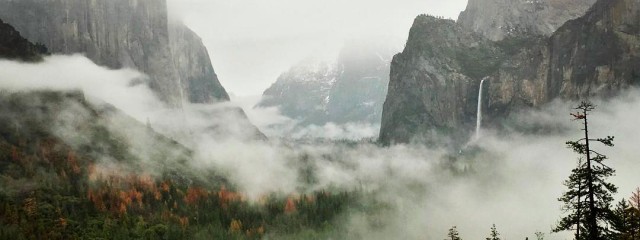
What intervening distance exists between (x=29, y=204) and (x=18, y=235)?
3285 cm

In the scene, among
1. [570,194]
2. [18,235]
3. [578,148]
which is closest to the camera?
[578,148]

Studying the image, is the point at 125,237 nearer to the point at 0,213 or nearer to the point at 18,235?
Result: the point at 18,235

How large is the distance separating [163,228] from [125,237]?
16.1 meters

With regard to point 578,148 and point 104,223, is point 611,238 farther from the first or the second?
point 104,223

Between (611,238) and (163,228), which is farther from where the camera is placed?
(163,228)

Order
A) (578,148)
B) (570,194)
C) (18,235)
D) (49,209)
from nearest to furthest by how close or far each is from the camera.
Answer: (578,148)
(570,194)
(18,235)
(49,209)

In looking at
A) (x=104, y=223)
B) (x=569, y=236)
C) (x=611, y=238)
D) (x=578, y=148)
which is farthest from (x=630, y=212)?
(x=104, y=223)

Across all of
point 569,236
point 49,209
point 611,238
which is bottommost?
point 569,236

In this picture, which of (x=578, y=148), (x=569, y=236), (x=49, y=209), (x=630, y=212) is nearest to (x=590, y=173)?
(x=578, y=148)

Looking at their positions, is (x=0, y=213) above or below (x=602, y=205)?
below

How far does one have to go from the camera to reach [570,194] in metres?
41.5

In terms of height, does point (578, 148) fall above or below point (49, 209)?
above

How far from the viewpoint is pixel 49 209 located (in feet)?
642

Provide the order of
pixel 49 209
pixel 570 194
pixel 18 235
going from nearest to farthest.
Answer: pixel 570 194 → pixel 18 235 → pixel 49 209
